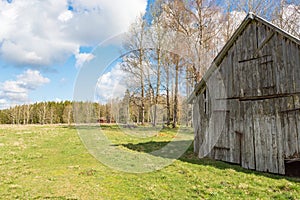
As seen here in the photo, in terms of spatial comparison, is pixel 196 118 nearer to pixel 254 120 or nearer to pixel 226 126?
pixel 226 126

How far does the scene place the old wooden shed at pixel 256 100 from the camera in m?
9.41

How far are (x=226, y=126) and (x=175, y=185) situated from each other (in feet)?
16.8

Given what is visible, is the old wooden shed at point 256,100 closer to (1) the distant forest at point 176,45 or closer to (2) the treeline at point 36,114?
(1) the distant forest at point 176,45

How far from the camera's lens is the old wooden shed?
30.9 ft

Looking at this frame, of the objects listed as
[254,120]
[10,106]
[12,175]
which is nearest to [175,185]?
[254,120]

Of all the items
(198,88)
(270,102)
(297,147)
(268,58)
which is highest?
(268,58)

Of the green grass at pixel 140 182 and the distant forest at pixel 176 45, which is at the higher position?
the distant forest at pixel 176 45

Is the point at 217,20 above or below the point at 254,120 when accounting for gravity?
above

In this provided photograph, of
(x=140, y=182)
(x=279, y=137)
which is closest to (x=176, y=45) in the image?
(x=279, y=137)

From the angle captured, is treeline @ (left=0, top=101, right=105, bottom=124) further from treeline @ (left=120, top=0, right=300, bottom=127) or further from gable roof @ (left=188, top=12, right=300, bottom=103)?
gable roof @ (left=188, top=12, right=300, bottom=103)

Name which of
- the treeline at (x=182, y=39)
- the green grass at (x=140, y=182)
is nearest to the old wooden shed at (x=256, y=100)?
the green grass at (x=140, y=182)

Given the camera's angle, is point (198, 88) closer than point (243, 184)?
No

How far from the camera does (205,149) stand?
43.1 ft

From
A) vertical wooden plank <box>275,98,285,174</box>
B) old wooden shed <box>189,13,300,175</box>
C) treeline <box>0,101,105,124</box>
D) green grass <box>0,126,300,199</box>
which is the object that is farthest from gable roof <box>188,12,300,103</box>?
treeline <box>0,101,105,124</box>
